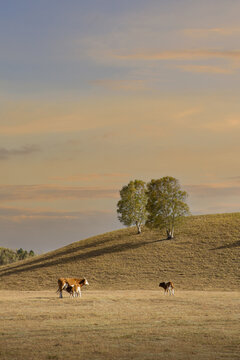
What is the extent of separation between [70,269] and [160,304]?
143ft

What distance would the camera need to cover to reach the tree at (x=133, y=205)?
3930 inches

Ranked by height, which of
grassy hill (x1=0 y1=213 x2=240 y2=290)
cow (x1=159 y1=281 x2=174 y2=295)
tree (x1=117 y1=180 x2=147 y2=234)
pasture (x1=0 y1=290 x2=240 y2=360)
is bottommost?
pasture (x1=0 y1=290 x2=240 y2=360)

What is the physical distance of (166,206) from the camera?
92312mm

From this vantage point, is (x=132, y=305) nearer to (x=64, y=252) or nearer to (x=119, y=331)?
(x=119, y=331)

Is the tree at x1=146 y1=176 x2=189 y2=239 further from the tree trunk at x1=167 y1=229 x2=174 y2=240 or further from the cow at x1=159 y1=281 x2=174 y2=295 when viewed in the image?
the cow at x1=159 y1=281 x2=174 y2=295

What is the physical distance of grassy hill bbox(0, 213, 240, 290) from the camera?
2717 inches

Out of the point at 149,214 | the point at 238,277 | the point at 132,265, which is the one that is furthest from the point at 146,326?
the point at 149,214

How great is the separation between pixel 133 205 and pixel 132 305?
6398 centimetres

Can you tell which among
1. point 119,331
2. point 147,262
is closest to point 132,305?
point 119,331

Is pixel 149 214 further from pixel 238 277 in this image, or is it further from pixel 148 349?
pixel 148 349

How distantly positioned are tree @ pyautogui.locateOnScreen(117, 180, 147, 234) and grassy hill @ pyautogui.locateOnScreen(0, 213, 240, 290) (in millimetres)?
3227

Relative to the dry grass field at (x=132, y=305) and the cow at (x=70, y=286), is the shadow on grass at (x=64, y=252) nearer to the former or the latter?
the dry grass field at (x=132, y=305)

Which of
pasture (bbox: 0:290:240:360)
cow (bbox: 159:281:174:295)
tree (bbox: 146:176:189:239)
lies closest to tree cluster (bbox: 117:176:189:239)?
tree (bbox: 146:176:189:239)

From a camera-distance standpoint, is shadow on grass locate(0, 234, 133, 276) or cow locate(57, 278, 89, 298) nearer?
cow locate(57, 278, 89, 298)
